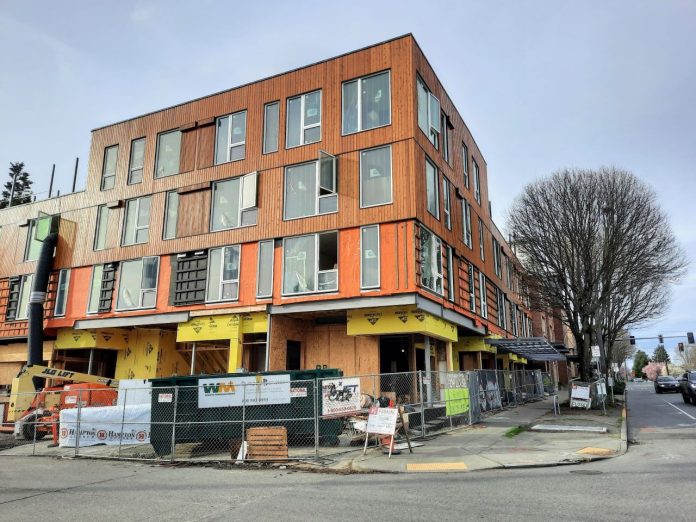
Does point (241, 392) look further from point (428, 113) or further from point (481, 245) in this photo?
point (481, 245)


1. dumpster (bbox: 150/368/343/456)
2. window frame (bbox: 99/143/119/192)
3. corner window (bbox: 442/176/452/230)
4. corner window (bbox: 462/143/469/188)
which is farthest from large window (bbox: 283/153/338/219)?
window frame (bbox: 99/143/119/192)

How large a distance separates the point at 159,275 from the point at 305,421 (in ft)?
42.9

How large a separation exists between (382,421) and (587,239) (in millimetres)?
16774

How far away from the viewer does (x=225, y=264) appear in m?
20.8

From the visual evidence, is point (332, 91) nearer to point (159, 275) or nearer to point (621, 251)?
point (159, 275)

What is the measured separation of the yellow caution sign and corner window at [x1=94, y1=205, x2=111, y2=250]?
14.2m

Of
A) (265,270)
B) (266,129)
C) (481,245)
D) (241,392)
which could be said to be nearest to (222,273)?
(265,270)

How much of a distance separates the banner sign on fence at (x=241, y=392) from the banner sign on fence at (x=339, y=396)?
108cm

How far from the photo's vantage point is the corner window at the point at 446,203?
71.4 ft

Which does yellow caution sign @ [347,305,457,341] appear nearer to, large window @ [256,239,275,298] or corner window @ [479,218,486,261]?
large window @ [256,239,275,298]

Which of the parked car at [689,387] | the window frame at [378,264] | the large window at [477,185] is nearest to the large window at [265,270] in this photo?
the window frame at [378,264]

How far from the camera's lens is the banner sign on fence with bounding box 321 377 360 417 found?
11.8 meters

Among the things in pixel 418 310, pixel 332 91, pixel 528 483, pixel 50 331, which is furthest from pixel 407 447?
pixel 50 331

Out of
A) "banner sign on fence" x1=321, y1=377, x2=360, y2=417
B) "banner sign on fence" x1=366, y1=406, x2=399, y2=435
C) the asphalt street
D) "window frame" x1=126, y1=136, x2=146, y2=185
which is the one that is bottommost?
the asphalt street
